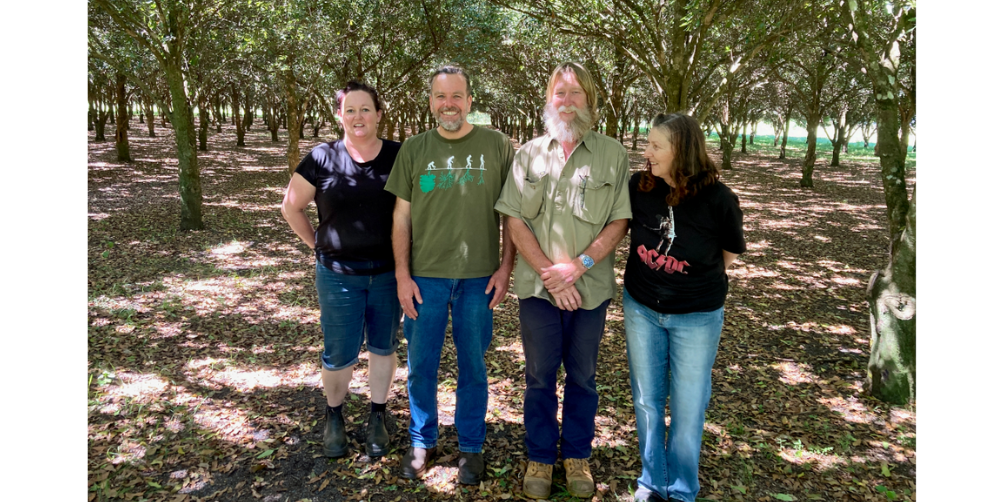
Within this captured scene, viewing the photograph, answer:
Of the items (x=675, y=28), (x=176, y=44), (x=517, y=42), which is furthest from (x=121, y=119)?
(x=675, y=28)

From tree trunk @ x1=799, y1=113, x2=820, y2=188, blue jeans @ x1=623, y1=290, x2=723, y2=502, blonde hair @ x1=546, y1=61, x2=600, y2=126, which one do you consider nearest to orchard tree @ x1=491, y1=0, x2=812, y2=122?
blonde hair @ x1=546, y1=61, x2=600, y2=126

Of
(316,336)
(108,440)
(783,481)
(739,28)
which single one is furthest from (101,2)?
(739,28)

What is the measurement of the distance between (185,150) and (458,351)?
8474mm

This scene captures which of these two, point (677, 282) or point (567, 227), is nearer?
point (677, 282)

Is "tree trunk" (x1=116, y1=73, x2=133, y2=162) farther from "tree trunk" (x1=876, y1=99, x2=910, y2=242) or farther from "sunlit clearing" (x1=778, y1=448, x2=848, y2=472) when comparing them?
"sunlit clearing" (x1=778, y1=448, x2=848, y2=472)

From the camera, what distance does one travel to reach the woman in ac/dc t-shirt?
2795 mm

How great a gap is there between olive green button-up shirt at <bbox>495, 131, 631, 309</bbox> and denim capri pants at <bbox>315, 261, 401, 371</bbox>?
87 centimetres

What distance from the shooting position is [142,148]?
24297mm

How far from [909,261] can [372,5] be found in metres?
13.1

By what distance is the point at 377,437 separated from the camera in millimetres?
3668

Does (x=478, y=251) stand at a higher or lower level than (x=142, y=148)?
lower

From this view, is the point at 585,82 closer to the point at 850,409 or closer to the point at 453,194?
the point at 453,194

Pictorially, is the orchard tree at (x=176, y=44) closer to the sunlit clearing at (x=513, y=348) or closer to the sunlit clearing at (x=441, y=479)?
the sunlit clearing at (x=513, y=348)

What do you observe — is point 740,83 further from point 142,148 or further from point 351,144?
point 142,148
